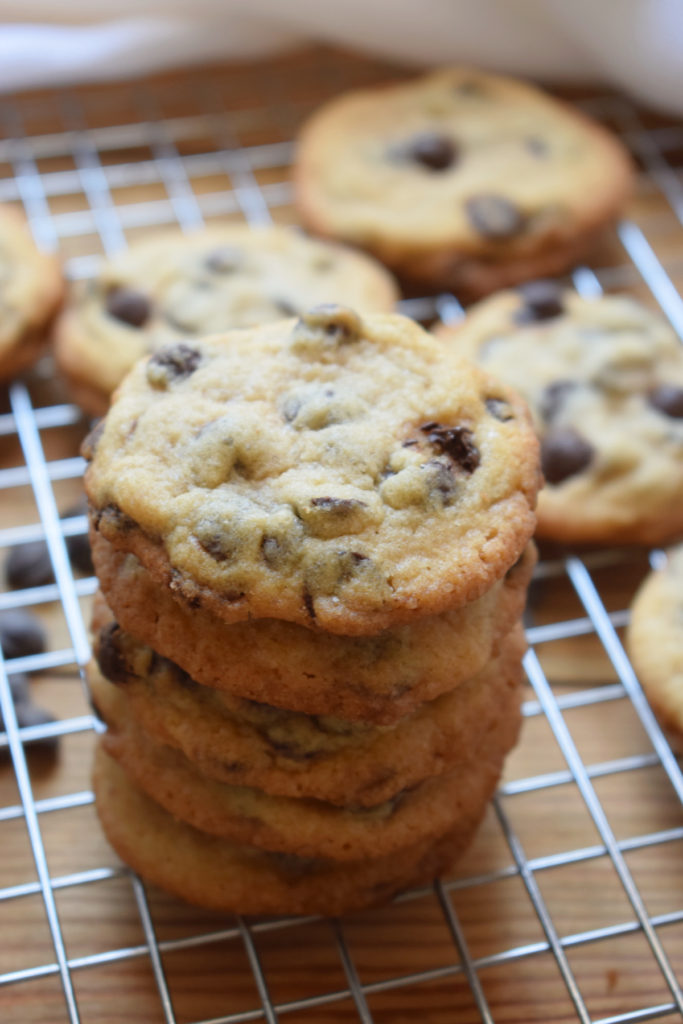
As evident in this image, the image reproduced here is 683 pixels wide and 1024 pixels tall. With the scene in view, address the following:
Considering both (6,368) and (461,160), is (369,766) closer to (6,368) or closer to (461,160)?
(6,368)

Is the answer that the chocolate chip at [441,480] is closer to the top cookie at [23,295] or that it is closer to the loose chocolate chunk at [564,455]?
the loose chocolate chunk at [564,455]

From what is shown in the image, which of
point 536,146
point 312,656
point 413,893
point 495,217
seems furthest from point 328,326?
point 536,146

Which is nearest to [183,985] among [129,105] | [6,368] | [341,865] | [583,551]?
[341,865]

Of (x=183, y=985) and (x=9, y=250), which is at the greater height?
(x=9, y=250)

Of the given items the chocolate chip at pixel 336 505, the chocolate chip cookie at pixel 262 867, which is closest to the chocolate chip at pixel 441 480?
the chocolate chip at pixel 336 505

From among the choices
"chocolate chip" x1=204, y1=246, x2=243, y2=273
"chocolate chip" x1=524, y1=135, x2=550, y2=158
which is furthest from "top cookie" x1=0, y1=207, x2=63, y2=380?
"chocolate chip" x1=524, y1=135, x2=550, y2=158

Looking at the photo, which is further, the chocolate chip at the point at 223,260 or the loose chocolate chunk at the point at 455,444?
the chocolate chip at the point at 223,260
